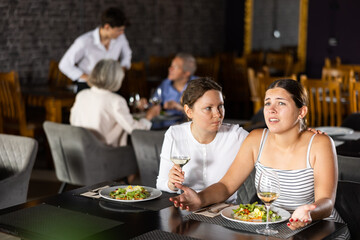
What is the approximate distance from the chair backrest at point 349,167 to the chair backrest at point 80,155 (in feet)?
6.12

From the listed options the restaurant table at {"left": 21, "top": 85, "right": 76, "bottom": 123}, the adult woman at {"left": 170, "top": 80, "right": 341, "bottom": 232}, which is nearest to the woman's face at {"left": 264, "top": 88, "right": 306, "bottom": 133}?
the adult woman at {"left": 170, "top": 80, "right": 341, "bottom": 232}

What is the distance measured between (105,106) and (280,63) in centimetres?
562

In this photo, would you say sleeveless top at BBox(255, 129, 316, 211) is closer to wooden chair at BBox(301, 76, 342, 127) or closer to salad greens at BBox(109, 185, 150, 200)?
salad greens at BBox(109, 185, 150, 200)

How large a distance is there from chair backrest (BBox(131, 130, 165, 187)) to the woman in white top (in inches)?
28.5

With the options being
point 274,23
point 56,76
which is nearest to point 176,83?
point 56,76

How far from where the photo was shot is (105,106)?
4.33 m

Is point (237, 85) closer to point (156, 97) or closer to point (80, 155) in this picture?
point (156, 97)

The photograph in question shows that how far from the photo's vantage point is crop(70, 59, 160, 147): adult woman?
14.2ft

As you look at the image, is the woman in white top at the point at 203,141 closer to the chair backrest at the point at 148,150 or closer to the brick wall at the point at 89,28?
the chair backrest at the point at 148,150

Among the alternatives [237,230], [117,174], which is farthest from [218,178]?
[117,174]

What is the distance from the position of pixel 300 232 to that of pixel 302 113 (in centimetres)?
61

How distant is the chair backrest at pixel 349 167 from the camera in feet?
9.09

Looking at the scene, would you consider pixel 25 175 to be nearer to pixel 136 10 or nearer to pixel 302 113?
pixel 302 113

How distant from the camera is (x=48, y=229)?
2004 mm
